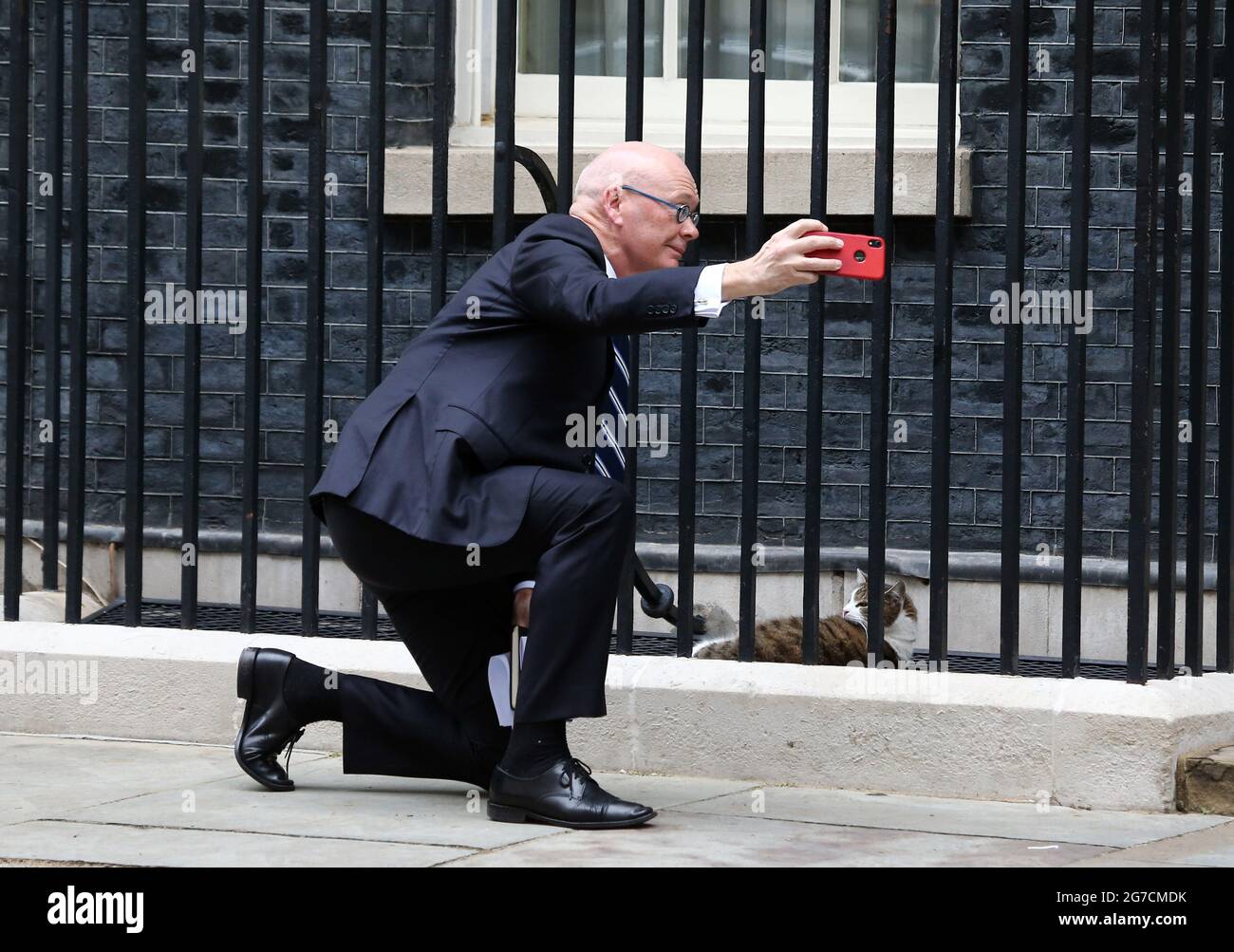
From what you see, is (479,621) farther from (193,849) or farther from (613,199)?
(613,199)

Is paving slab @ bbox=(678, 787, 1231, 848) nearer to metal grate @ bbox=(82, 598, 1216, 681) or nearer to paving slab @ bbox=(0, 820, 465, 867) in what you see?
metal grate @ bbox=(82, 598, 1216, 681)

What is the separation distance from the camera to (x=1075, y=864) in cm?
387

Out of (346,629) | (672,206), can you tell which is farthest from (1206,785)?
(346,629)

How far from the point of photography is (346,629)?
238 inches

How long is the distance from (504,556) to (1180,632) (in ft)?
10.1

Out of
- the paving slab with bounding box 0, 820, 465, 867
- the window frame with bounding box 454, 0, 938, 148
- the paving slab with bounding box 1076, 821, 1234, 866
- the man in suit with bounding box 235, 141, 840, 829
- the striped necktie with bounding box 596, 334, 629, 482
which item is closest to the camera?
the paving slab with bounding box 0, 820, 465, 867

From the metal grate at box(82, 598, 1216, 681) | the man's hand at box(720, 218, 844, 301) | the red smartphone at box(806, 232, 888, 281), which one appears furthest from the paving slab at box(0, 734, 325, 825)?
the red smartphone at box(806, 232, 888, 281)

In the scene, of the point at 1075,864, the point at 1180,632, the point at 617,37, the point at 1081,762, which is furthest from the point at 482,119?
the point at 1075,864

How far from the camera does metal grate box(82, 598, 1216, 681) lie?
5262 millimetres

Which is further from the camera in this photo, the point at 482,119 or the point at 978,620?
the point at 482,119

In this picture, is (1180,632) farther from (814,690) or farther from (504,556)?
(504,556)

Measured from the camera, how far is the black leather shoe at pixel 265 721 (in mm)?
4621

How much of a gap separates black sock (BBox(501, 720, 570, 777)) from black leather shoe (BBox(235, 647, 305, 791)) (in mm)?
702

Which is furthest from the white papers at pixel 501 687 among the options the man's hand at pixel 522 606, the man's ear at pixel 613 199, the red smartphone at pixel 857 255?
the red smartphone at pixel 857 255
